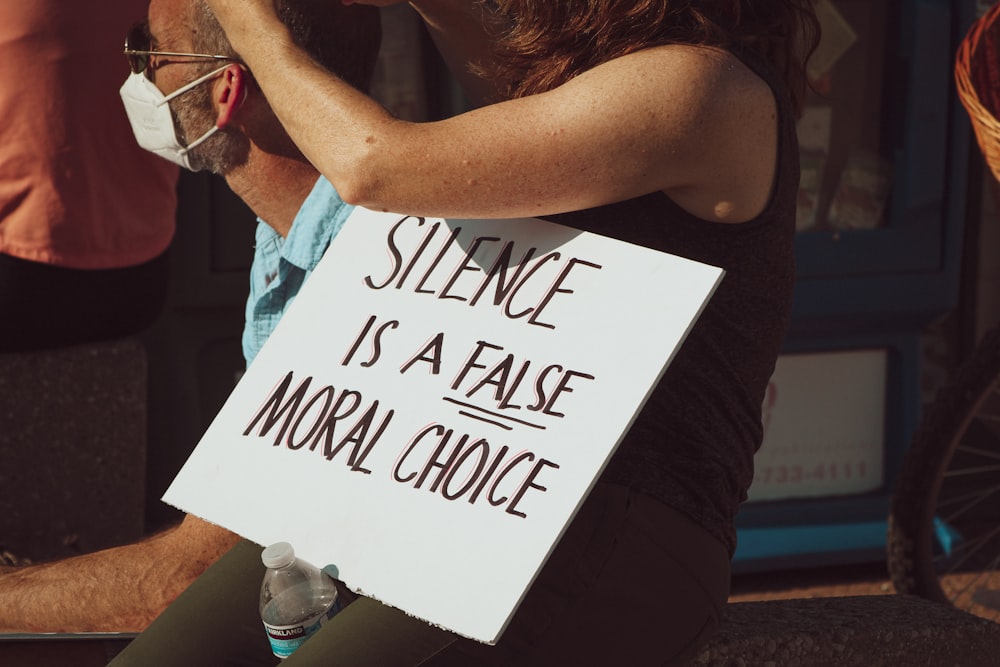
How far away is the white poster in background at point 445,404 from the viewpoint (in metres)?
1.39

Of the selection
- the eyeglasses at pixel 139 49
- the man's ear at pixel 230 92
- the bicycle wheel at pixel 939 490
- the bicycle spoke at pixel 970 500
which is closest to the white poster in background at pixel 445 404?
the man's ear at pixel 230 92

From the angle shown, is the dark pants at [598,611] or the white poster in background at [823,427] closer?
the dark pants at [598,611]

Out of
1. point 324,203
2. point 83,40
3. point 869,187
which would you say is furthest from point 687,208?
point 869,187

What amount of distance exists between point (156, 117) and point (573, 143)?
108 cm

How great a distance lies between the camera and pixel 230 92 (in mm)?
2105

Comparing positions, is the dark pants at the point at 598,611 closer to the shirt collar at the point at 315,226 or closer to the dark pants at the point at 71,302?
the shirt collar at the point at 315,226

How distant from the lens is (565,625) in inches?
57.6

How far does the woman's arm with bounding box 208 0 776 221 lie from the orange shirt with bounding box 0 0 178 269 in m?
1.26

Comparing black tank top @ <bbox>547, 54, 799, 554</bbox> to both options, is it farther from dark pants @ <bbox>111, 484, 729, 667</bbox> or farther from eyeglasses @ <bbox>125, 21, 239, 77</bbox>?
eyeglasses @ <bbox>125, 21, 239, 77</bbox>

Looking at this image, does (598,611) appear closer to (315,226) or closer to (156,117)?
(315,226)

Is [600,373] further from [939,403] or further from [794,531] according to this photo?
[794,531]

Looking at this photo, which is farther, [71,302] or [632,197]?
[71,302]

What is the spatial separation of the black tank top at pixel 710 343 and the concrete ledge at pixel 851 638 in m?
0.36

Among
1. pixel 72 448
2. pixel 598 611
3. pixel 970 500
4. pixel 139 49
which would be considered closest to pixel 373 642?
pixel 598 611
